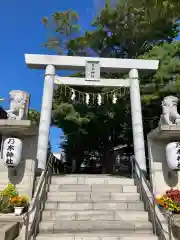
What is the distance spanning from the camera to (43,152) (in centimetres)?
973

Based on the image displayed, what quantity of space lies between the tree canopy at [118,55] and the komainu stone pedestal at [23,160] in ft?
18.7

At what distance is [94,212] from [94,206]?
0.34m

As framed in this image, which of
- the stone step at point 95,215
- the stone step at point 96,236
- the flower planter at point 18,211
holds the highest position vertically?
the flower planter at point 18,211

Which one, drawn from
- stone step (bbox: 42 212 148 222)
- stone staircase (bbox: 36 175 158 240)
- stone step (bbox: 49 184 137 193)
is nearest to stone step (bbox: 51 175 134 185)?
stone staircase (bbox: 36 175 158 240)

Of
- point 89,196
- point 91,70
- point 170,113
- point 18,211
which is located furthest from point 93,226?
point 91,70

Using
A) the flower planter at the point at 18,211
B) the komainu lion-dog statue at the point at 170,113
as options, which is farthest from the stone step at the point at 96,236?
the komainu lion-dog statue at the point at 170,113

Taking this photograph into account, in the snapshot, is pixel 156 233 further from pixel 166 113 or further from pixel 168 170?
pixel 166 113

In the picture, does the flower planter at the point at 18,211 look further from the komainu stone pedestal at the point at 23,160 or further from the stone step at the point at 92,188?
the stone step at the point at 92,188

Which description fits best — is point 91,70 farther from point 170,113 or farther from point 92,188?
point 92,188

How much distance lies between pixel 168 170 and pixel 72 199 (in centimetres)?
331

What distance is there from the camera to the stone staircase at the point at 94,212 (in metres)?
6.00

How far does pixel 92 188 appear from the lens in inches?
321

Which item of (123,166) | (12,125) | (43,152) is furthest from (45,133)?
(123,166)

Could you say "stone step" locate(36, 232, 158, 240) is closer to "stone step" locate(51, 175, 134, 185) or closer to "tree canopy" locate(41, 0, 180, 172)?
"stone step" locate(51, 175, 134, 185)
